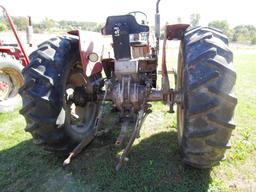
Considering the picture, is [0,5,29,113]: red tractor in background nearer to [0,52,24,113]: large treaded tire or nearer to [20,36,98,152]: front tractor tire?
[0,52,24,113]: large treaded tire

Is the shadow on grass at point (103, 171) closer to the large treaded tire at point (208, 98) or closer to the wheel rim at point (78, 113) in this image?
the wheel rim at point (78, 113)

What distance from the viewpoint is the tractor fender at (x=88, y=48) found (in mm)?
3477

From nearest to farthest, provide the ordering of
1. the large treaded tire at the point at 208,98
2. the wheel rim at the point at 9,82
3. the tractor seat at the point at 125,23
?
the large treaded tire at the point at 208,98 → the tractor seat at the point at 125,23 → the wheel rim at the point at 9,82

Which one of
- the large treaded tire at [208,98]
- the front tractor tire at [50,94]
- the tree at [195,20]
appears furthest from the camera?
the tree at [195,20]

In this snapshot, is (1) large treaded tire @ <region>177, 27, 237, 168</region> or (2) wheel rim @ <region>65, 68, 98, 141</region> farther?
(2) wheel rim @ <region>65, 68, 98, 141</region>

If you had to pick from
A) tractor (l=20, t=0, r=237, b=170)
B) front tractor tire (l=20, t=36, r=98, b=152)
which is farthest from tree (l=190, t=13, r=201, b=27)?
front tractor tire (l=20, t=36, r=98, b=152)

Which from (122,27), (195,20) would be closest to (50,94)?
(122,27)

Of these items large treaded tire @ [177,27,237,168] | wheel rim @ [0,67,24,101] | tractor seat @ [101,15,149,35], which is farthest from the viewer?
wheel rim @ [0,67,24,101]

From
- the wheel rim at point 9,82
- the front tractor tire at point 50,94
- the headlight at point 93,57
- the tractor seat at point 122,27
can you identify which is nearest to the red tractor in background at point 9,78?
the wheel rim at point 9,82

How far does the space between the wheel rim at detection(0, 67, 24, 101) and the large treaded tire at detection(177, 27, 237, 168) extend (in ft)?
14.2

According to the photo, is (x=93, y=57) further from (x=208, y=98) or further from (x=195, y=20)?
(x=195, y=20)

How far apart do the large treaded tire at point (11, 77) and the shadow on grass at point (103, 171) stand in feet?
6.48

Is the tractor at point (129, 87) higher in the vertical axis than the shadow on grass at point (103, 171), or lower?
higher

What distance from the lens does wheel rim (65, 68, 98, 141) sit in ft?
12.5
